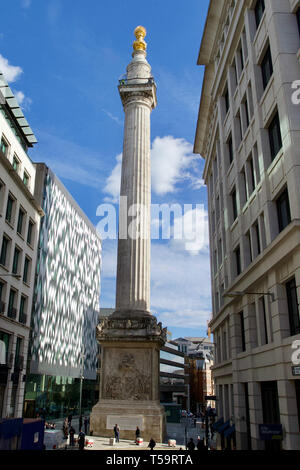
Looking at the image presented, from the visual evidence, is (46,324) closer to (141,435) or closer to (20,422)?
(141,435)

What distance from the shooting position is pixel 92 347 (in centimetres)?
8406

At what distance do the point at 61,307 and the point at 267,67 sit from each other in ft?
168

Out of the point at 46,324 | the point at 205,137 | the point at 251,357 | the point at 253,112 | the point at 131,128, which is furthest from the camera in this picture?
the point at 46,324

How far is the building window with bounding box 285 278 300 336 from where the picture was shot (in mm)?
15641

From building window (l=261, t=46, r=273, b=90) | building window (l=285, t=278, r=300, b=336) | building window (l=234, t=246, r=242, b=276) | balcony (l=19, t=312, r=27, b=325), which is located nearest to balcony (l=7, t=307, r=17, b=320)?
balcony (l=19, t=312, r=27, b=325)

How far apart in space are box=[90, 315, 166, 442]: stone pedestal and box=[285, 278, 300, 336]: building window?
15.3 metres

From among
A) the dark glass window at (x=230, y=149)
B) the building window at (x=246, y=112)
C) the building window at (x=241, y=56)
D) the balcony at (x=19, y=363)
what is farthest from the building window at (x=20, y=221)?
the building window at (x=241, y=56)

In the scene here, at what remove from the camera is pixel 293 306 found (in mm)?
16047

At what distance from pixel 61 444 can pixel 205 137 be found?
110 feet

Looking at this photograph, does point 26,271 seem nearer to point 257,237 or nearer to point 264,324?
point 257,237

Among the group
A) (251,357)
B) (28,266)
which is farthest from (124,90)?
(251,357)

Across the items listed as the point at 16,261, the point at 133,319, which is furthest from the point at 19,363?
the point at 133,319

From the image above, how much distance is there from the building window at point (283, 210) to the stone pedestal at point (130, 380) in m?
15.6

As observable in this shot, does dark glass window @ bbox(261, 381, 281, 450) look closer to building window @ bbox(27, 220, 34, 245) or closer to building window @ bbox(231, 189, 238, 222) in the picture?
building window @ bbox(231, 189, 238, 222)
